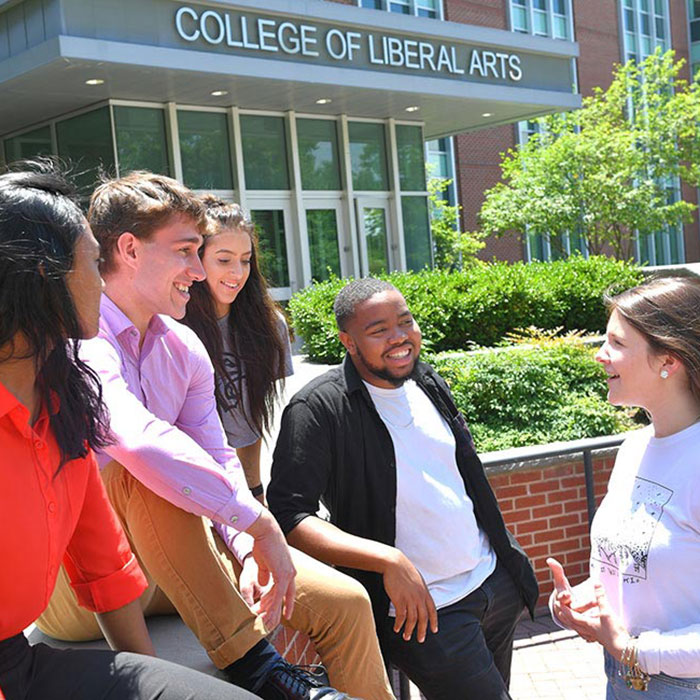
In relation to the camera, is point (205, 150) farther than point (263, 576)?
Yes

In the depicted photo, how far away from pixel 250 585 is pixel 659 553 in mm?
1196

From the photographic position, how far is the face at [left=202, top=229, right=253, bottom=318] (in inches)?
154

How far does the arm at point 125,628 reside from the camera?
2324 mm

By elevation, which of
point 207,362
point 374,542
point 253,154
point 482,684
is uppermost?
point 253,154

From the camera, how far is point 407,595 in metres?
2.99

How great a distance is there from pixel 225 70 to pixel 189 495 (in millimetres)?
11510

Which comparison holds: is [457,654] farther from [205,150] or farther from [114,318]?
[205,150]

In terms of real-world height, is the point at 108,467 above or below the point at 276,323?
below

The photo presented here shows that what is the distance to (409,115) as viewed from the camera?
1775cm

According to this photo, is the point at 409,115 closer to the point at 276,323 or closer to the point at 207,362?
the point at 276,323

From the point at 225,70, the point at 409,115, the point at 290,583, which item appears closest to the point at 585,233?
the point at 409,115

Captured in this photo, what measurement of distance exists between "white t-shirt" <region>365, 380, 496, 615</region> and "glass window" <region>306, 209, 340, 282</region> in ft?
45.0

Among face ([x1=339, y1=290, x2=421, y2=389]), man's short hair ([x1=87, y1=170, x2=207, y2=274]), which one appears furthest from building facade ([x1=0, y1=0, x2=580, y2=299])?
man's short hair ([x1=87, y1=170, x2=207, y2=274])

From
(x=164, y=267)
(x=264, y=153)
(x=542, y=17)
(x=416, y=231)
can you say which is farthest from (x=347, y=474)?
(x=542, y=17)
